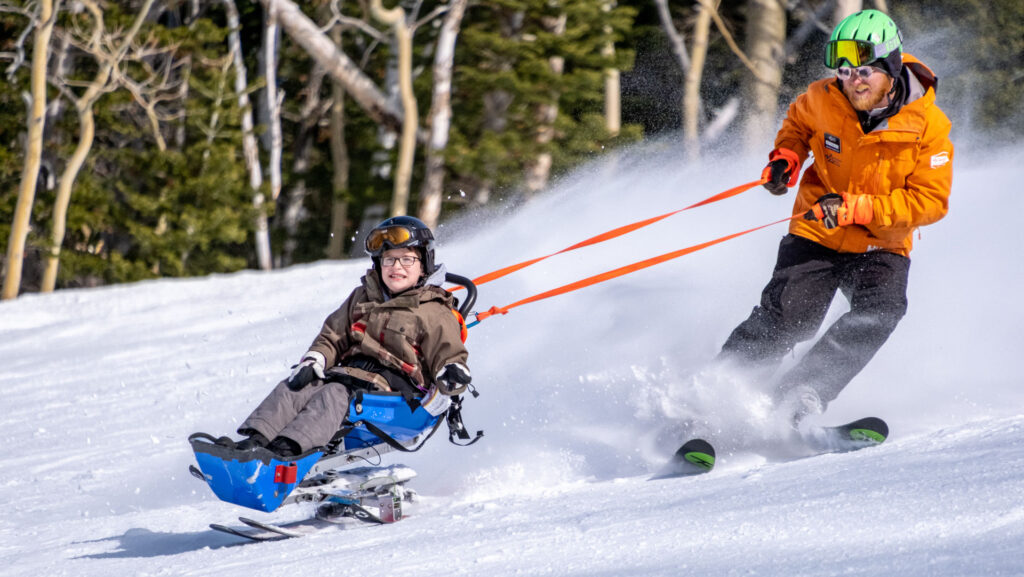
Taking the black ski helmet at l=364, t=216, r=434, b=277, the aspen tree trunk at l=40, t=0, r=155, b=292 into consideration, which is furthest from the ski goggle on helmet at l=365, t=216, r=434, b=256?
the aspen tree trunk at l=40, t=0, r=155, b=292

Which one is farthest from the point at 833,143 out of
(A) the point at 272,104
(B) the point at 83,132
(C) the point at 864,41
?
(A) the point at 272,104

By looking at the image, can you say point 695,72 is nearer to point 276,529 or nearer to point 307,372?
point 307,372

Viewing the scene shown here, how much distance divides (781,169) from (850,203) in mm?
502

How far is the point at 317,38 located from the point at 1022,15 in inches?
456

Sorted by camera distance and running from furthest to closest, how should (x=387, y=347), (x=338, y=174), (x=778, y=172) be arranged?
(x=338, y=174) < (x=778, y=172) < (x=387, y=347)

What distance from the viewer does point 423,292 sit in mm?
4902

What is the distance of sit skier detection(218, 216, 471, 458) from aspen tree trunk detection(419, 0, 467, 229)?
54.3ft

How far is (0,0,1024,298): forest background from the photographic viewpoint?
20656 millimetres

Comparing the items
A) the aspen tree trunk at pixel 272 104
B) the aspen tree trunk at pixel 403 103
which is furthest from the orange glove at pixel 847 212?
the aspen tree trunk at pixel 272 104

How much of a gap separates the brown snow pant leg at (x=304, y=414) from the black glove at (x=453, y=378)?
345mm

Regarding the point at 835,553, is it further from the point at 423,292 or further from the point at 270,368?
the point at 270,368

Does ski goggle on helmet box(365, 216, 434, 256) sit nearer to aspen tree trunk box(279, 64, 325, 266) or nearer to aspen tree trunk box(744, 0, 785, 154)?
aspen tree trunk box(744, 0, 785, 154)

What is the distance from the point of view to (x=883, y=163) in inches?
191

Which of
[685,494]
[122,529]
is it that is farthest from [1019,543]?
[122,529]
